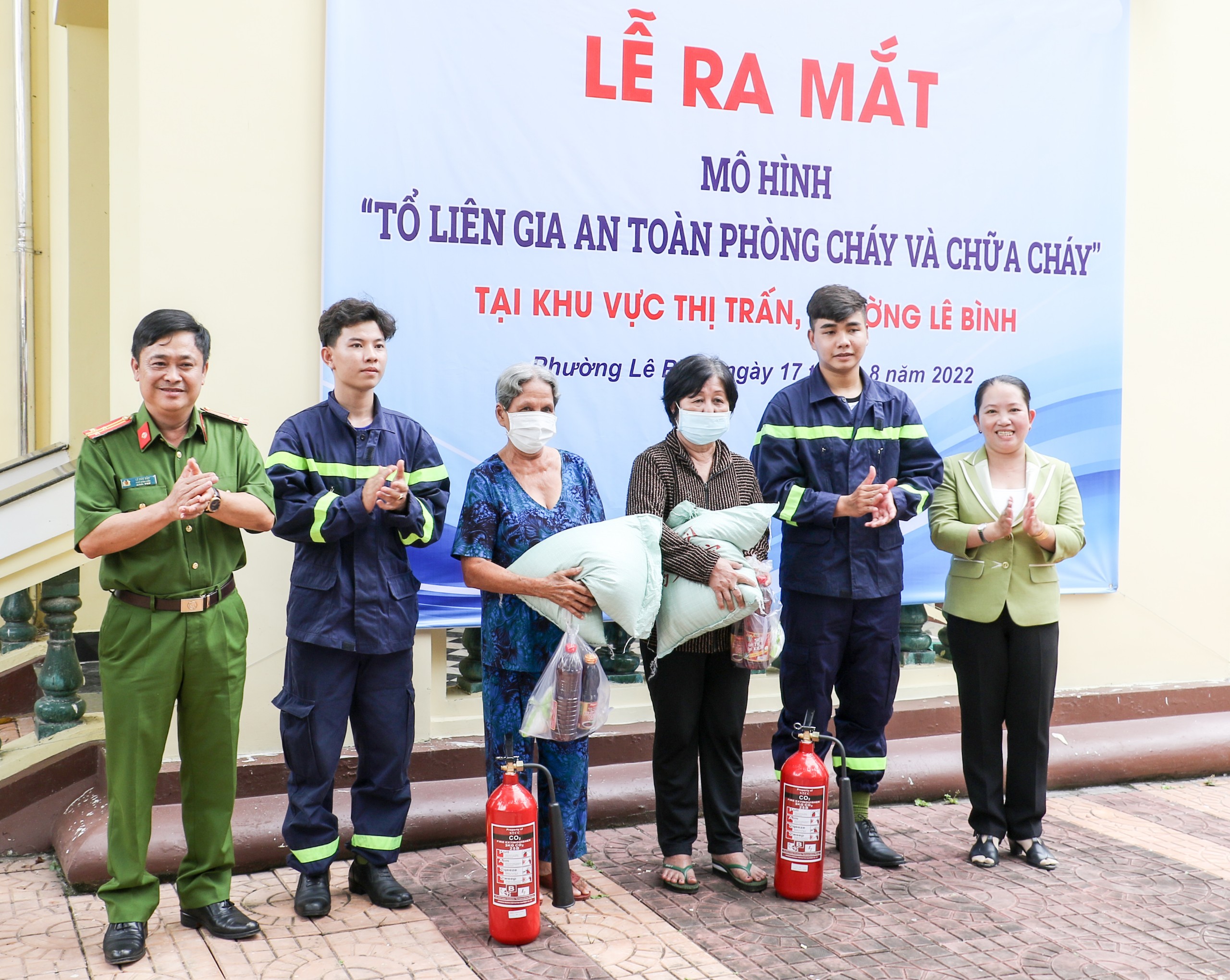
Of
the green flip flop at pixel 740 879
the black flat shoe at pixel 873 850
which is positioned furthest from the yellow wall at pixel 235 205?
the black flat shoe at pixel 873 850

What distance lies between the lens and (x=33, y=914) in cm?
352

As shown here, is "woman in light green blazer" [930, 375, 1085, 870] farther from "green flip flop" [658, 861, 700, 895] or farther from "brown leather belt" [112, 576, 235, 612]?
"brown leather belt" [112, 576, 235, 612]

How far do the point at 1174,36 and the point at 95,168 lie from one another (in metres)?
5.33

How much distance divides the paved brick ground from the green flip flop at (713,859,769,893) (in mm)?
36

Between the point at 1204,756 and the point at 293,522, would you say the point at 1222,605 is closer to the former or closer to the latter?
the point at 1204,756

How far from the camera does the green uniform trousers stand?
3.22 metres

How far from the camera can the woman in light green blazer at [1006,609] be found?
13.3 feet

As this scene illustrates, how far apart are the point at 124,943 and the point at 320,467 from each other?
1.45 meters

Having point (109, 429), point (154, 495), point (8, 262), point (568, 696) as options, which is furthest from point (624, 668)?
point (8, 262)

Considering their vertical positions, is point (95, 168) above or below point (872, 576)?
above

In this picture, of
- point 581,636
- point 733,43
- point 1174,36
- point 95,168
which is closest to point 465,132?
point 733,43

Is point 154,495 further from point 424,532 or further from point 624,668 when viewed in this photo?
point 624,668

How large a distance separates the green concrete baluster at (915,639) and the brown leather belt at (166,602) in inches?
124

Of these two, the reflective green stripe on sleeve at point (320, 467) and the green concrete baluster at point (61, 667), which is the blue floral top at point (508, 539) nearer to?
the reflective green stripe on sleeve at point (320, 467)
